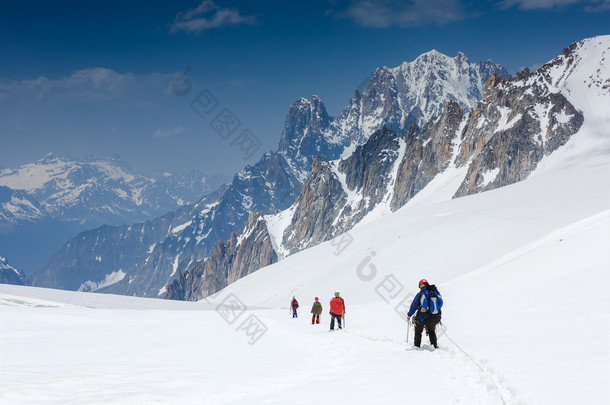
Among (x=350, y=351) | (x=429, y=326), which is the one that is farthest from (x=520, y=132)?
(x=350, y=351)

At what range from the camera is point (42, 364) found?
42.3ft

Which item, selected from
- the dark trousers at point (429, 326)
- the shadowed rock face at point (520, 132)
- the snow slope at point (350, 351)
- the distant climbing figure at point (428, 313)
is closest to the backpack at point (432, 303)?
the distant climbing figure at point (428, 313)

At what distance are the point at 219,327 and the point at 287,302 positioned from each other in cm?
3681

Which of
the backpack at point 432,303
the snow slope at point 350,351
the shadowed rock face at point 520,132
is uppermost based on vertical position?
the shadowed rock face at point 520,132

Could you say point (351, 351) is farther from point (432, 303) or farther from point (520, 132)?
point (520, 132)

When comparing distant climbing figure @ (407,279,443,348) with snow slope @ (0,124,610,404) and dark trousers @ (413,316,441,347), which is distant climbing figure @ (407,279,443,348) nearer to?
dark trousers @ (413,316,441,347)

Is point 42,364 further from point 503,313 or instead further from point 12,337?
point 503,313

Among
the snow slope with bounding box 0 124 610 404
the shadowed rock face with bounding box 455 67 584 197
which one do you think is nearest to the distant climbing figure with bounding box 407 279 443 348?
the snow slope with bounding box 0 124 610 404

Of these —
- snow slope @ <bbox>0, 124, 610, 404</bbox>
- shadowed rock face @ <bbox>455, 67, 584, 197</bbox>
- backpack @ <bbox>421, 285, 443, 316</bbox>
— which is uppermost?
shadowed rock face @ <bbox>455, 67, 584, 197</bbox>

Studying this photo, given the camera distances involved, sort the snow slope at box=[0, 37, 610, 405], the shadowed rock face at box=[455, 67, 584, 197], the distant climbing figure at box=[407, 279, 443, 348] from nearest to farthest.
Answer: the snow slope at box=[0, 37, 610, 405] → the distant climbing figure at box=[407, 279, 443, 348] → the shadowed rock face at box=[455, 67, 584, 197]

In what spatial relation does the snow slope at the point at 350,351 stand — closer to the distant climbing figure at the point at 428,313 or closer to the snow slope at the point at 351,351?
the snow slope at the point at 351,351

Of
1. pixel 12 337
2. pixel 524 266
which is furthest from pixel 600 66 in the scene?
pixel 12 337

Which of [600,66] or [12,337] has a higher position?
[600,66]

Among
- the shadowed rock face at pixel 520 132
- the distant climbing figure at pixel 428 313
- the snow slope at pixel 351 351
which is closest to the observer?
the snow slope at pixel 351 351
